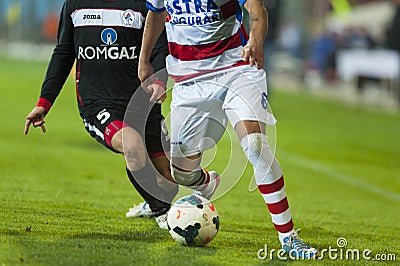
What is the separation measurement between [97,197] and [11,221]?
80.1 inches

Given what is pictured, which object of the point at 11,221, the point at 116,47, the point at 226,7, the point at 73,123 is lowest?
the point at 73,123

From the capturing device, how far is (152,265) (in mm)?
5547

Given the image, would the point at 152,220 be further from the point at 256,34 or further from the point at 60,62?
the point at 256,34

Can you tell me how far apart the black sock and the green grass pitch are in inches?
5.2

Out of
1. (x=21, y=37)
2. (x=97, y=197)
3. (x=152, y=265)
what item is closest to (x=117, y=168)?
(x=97, y=197)

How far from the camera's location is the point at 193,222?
6355 millimetres

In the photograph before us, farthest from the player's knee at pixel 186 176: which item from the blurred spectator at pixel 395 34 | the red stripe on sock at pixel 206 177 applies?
the blurred spectator at pixel 395 34

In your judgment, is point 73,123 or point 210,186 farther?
point 73,123

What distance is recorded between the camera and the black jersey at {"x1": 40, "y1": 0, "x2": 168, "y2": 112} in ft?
24.0

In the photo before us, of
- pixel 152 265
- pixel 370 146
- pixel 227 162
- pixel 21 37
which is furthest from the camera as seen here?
pixel 21 37

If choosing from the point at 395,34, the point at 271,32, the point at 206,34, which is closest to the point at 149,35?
the point at 206,34

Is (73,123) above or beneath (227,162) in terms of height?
beneath

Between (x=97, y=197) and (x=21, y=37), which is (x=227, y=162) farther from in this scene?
(x=21, y=37)

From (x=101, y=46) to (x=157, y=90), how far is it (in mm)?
624
